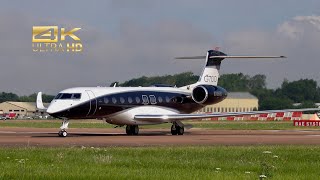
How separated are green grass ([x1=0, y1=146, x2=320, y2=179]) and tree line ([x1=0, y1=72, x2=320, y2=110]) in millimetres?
93178

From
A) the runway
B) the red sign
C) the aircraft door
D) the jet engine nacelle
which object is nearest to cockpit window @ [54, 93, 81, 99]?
the aircraft door

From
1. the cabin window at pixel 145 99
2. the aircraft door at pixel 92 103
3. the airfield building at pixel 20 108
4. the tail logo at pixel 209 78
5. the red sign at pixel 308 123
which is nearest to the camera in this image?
the aircraft door at pixel 92 103

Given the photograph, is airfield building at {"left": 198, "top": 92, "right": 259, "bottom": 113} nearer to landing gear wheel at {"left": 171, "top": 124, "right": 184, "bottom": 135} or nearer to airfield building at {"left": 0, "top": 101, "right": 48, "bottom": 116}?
Answer: airfield building at {"left": 0, "top": 101, "right": 48, "bottom": 116}

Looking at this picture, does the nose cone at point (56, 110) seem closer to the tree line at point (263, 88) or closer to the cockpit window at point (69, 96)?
the cockpit window at point (69, 96)

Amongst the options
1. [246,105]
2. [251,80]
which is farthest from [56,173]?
[251,80]

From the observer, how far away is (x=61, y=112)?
4084 centimetres

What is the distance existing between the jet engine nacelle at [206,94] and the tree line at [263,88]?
2660 inches

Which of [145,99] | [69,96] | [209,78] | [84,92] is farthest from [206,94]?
[69,96]

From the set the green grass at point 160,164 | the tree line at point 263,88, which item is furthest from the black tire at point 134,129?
the tree line at point 263,88

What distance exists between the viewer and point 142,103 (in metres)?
45.5

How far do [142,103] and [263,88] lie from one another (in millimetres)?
89107

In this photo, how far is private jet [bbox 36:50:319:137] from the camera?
41.7m

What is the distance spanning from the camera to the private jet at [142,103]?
1642 inches

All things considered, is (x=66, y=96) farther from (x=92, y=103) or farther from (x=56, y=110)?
(x=92, y=103)
